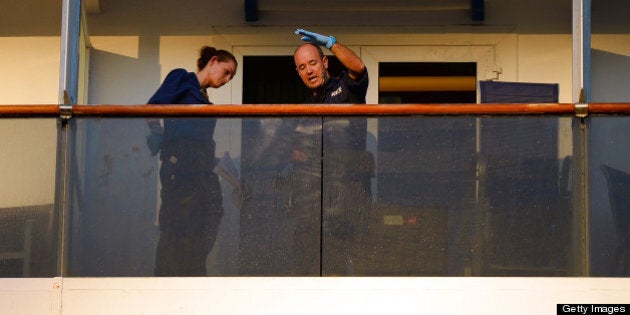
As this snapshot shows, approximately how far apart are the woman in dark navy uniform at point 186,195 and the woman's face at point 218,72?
2.28 ft

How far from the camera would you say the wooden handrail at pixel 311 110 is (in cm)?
596

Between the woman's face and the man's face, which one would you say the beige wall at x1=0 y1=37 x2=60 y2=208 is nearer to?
the woman's face

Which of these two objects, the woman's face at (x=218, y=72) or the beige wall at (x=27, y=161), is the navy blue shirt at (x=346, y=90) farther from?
the beige wall at (x=27, y=161)

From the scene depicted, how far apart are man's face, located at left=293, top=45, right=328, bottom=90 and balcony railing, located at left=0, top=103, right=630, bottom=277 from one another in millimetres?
585

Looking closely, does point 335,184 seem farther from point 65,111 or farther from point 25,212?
point 25,212

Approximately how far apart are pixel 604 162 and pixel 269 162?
1607 millimetres

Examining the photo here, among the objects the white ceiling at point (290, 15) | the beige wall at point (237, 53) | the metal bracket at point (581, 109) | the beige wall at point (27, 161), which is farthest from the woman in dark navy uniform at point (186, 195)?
the white ceiling at point (290, 15)

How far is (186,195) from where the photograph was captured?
6023 millimetres

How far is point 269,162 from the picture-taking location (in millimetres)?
6055

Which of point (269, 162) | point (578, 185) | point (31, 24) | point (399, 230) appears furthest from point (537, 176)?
point (31, 24)

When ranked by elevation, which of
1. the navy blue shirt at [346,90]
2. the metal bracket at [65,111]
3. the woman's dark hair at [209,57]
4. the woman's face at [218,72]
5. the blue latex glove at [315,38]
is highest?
the blue latex glove at [315,38]

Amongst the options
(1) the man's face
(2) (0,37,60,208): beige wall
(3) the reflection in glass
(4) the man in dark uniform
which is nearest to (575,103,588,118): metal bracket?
(3) the reflection in glass

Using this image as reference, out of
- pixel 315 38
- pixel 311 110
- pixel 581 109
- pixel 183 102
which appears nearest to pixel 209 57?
pixel 183 102

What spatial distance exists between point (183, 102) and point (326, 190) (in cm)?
91
